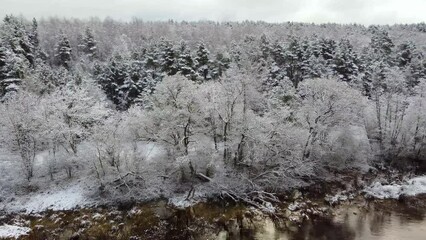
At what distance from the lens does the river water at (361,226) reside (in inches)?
1102

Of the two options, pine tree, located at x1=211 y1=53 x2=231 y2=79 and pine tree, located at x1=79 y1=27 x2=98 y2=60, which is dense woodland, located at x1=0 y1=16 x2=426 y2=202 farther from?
pine tree, located at x1=79 y1=27 x2=98 y2=60

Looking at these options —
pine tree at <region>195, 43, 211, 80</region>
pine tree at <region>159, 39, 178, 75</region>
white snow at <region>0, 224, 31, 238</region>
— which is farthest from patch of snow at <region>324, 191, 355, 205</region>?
pine tree at <region>159, 39, 178, 75</region>

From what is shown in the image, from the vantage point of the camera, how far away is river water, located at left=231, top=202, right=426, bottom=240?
28000 mm

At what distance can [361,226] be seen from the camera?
2991cm

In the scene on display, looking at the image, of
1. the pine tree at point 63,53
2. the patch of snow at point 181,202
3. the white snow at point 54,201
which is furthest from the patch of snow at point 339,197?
the pine tree at point 63,53

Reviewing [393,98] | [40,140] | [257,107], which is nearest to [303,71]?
[393,98]

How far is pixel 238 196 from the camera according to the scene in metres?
34.3

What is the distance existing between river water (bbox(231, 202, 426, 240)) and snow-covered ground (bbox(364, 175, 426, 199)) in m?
2.81

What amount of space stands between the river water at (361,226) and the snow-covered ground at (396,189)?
2813 mm

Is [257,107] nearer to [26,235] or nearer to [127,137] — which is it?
[127,137]

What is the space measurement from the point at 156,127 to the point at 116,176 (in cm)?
574

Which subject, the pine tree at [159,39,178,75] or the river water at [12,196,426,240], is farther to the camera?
the pine tree at [159,39,178,75]

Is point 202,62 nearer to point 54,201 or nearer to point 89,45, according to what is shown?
point 54,201

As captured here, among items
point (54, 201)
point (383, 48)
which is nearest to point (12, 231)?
point (54, 201)
